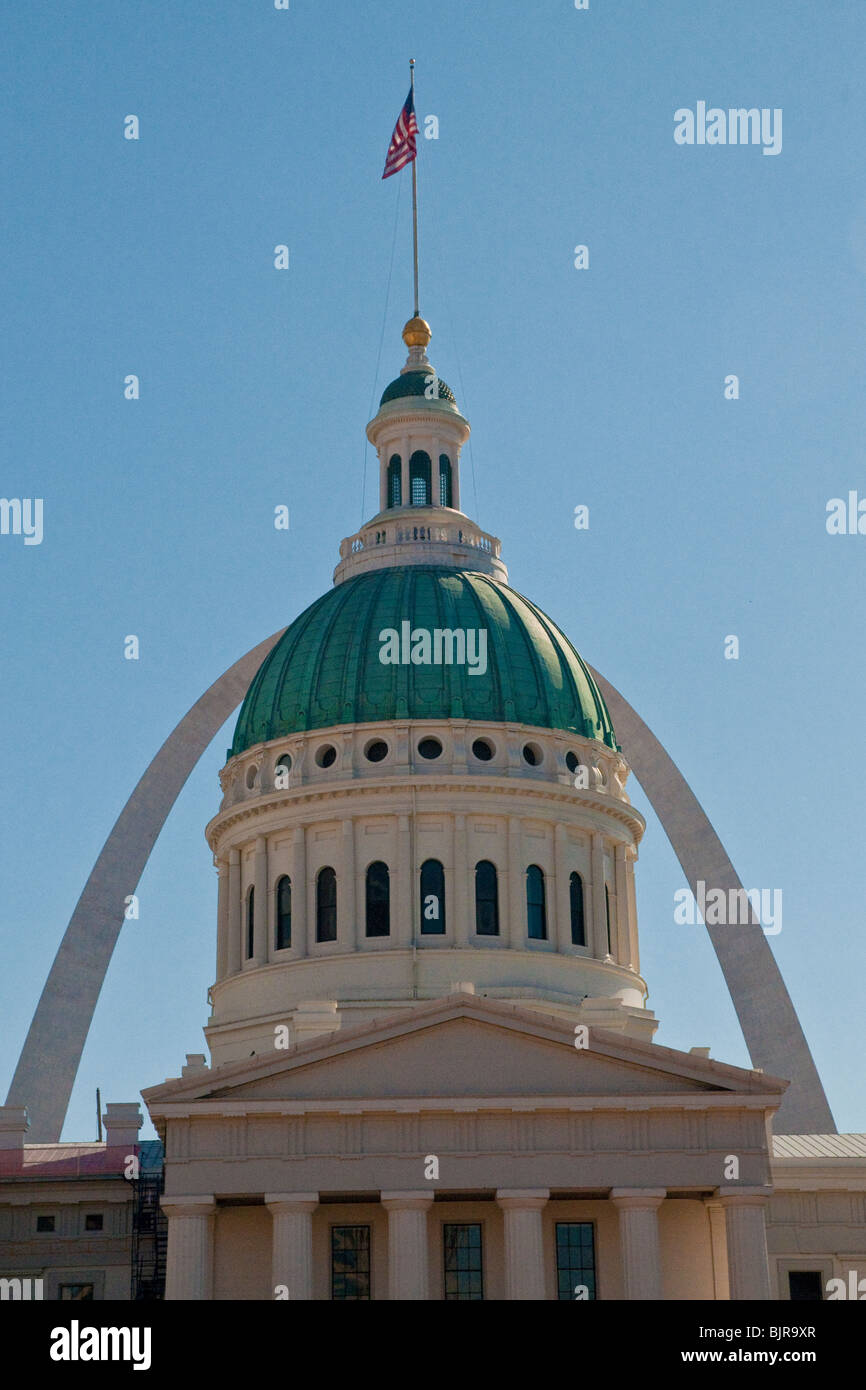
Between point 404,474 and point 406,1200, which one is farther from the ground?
point 404,474

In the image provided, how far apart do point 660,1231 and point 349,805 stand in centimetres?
1825

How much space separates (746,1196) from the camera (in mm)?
53312

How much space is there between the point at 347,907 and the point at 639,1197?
1628cm

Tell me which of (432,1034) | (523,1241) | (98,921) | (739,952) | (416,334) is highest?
(416,334)

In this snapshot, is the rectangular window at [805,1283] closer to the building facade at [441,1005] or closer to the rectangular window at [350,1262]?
the building facade at [441,1005]

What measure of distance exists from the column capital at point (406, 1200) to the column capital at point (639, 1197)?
4.60 m

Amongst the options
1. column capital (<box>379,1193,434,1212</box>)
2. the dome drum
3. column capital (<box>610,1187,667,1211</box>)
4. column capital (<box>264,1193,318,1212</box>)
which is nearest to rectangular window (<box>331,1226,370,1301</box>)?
column capital (<box>264,1193,318,1212</box>)

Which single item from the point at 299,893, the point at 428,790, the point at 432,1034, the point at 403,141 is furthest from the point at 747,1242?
the point at 403,141

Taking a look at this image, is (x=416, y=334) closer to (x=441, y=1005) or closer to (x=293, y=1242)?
(x=441, y=1005)

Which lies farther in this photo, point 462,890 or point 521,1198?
point 462,890

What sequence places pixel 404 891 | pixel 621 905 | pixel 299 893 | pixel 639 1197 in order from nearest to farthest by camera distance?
pixel 639 1197, pixel 404 891, pixel 299 893, pixel 621 905
